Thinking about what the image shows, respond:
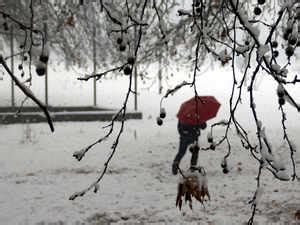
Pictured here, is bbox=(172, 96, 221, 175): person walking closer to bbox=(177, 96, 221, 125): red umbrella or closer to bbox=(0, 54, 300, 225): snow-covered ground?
bbox=(177, 96, 221, 125): red umbrella

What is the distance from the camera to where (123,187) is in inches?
338

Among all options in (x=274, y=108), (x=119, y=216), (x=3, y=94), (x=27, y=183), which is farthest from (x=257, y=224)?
(x=3, y=94)

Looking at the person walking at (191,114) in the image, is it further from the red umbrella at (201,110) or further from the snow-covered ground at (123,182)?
the snow-covered ground at (123,182)

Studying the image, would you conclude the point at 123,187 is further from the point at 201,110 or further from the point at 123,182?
the point at 201,110

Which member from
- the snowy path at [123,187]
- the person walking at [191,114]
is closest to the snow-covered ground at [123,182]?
the snowy path at [123,187]

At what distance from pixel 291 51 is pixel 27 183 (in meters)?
6.64

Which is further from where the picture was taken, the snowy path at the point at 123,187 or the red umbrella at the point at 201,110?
the red umbrella at the point at 201,110

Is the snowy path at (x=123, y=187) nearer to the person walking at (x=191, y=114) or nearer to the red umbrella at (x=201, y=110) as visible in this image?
the person walking at (x=191, y=114)

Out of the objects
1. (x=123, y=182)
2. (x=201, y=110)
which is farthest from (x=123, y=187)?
(x=201, y=110)

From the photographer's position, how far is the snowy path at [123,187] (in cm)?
691

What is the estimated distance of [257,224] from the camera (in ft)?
21.4

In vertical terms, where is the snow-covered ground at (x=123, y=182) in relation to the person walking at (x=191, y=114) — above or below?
below

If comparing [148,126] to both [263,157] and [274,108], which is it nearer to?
[274,108]

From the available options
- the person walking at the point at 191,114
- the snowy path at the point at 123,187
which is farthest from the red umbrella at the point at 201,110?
the snowy path at the point at 123,187
